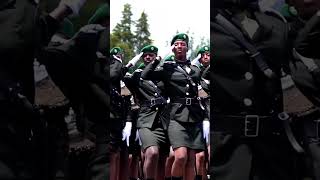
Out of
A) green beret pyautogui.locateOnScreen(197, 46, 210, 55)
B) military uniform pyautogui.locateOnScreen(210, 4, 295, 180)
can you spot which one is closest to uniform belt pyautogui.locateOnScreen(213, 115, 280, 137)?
military uniform pyautogui.locateOnScreen(210, 4, 295, 180)

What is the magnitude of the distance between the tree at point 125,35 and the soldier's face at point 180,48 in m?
0.33

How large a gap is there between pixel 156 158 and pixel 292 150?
40.3 inches

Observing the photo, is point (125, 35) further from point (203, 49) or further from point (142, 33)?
point (203, 49)

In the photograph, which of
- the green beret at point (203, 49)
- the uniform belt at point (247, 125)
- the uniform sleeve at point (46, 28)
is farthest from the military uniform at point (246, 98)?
the uniform sleeve at point (46, 28)

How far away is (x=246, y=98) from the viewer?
322 cm

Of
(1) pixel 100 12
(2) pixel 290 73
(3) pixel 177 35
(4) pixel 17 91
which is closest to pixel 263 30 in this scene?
(2) pixel 290 73

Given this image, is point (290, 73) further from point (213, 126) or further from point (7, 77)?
point (7, 77)

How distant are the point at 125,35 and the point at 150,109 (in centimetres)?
62

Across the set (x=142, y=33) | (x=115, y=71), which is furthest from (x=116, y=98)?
(x=142, y=33)

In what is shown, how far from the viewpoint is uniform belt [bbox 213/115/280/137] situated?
320 cm

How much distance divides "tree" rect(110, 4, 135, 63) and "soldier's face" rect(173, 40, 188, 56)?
0.33 m

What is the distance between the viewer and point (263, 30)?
3.21 m

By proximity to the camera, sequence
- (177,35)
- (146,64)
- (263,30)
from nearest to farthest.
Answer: (263,30) < (177,35) < (146,64)

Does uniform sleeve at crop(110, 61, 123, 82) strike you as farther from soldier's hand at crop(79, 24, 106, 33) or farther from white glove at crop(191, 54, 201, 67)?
soldier's hand at crop(79, 24, 106, 33)
